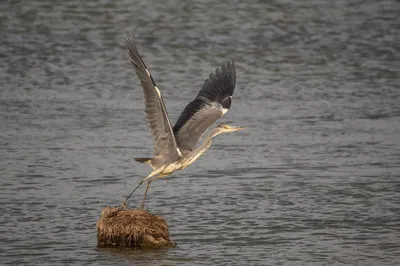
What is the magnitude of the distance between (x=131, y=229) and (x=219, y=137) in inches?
183

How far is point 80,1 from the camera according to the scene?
74.8 ft

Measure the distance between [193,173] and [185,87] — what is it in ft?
13.3

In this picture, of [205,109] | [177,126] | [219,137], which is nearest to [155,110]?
[177,126]

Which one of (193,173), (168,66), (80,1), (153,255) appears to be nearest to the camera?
(153,255)

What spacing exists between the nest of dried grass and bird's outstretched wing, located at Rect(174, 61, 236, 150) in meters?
0.89

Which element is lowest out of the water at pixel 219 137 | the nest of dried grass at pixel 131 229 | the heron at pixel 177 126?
the water at pixel 219 137

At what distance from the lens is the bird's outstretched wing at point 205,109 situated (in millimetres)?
10222

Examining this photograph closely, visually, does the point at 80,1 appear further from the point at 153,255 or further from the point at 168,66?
the point at 153,255

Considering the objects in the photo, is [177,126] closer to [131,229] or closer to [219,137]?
[131,229]

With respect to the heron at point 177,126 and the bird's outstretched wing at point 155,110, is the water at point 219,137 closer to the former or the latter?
the heron at point 177,126

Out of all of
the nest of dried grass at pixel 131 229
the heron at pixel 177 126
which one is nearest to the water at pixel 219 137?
the nest of dried grass at pixel 131 229

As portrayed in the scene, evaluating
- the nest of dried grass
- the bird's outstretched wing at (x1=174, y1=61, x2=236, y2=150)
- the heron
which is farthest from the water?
the bird's outstretched wing at (x1=174, y1=61, x2=236, y2=150)

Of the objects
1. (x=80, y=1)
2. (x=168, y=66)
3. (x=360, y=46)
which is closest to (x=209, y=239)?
(x=168, y=66)

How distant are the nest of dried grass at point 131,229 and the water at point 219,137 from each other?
112 millimetres
